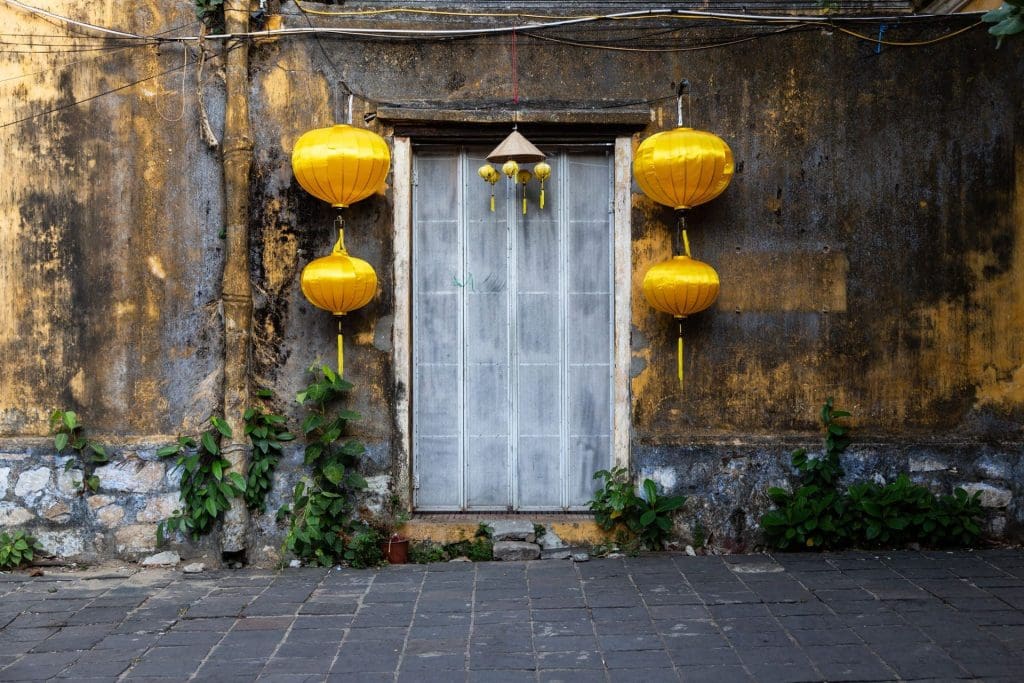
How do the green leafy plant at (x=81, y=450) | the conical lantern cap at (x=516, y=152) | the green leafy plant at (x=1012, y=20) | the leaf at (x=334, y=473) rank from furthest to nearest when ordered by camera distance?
the green leafy plant at (x=81, y=450)
the leaf at (x=334, y=473)
the conical lantern cap at (x=516, y=152)
the green leafy plant at (x=1012, y=20)

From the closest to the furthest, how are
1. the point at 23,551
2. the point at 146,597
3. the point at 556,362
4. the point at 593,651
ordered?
the point at 593,651
the point at 146,597
the point at 23,551
the point at 556,362

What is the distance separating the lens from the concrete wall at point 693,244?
5824 mm

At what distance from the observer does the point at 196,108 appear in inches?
231

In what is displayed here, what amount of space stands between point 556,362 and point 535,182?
1247mm

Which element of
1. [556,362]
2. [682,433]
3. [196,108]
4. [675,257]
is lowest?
[682,433]

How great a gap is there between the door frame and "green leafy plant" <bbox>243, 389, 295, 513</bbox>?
0.77 meters

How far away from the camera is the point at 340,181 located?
5430 mm

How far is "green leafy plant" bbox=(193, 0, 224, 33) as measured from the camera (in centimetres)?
576

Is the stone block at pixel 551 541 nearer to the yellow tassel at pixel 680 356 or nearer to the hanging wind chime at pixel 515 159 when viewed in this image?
the yellow tassel at pixel 680 356

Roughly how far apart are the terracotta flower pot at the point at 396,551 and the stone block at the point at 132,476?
155cm

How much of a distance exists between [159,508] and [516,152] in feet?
10.8

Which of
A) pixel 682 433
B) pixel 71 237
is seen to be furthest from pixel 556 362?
pixel 71 237

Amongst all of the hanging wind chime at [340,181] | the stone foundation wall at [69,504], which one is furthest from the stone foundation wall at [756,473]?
the stone foundation wall at [69,504]

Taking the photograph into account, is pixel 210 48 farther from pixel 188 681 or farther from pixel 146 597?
pixel 188 681
